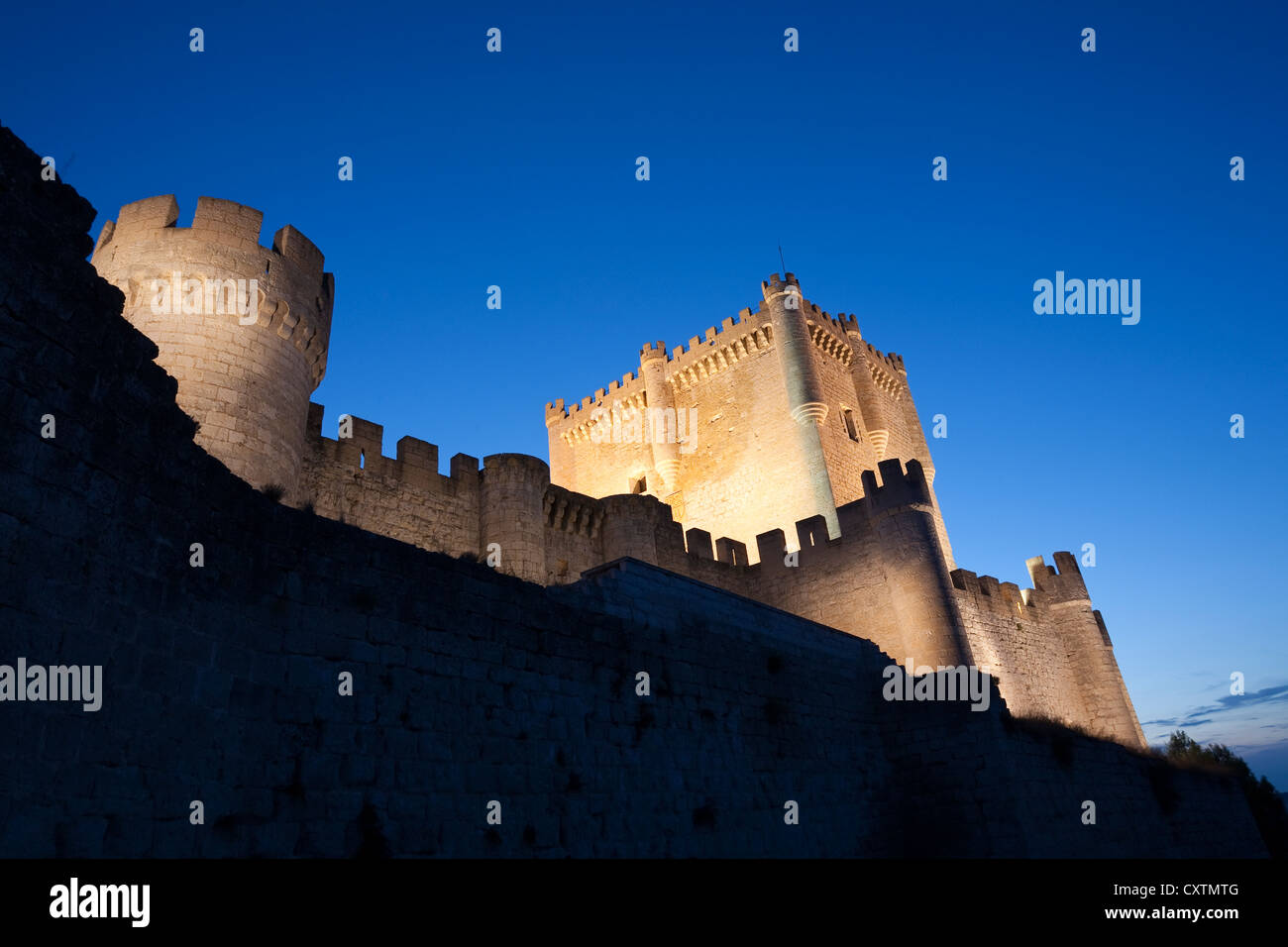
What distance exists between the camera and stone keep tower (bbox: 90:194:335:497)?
35.1 ft

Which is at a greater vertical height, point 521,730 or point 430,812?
point 521,730

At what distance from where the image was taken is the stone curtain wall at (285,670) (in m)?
3.66

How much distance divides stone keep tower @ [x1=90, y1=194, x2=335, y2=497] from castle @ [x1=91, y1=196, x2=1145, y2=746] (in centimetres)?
3

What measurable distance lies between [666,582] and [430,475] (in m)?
8.18

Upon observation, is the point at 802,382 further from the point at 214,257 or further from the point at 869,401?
the point at 214,257

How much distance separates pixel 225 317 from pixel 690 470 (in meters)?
20.9

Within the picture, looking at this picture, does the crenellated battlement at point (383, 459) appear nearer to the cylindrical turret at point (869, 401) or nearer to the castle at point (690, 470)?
the castle at point (690, 470)

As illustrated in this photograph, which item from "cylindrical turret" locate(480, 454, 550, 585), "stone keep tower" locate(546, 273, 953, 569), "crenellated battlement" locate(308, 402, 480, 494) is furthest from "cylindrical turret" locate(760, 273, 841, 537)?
"crenellated battlement" locate(308, 402, 480, 494)

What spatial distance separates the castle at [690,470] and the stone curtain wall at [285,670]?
594cm

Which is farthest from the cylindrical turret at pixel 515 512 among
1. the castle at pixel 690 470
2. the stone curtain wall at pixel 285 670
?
the stone curtain wall at pixel 285 670

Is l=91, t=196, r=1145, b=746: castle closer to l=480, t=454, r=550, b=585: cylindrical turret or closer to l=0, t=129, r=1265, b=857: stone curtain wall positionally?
l=480, t=454, r=550, b=585: cylindrical turret

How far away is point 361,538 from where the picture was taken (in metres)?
5.50
